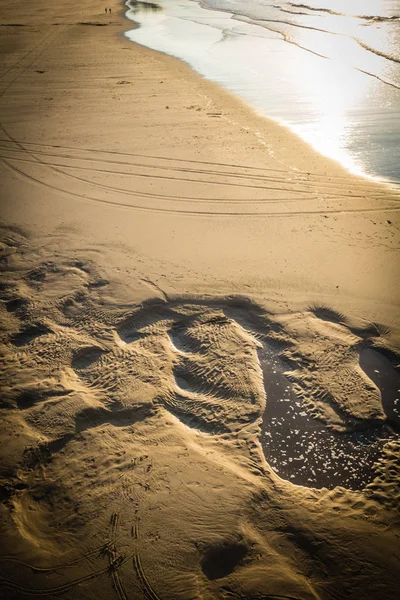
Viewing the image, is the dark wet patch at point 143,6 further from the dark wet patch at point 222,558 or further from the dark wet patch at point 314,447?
the dark wet patch at point 222,558

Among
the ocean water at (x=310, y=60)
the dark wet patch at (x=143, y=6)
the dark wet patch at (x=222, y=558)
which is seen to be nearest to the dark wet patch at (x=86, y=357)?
the dark wet patch at (x=222, y=558)

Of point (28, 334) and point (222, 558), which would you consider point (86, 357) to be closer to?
point (28, 334)

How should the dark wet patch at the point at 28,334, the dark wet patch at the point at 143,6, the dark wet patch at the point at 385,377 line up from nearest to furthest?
the dark wet patch at the point at 385,377, the dark wet patch at the point at 28,334, the dark wet patch at the point at 143,6

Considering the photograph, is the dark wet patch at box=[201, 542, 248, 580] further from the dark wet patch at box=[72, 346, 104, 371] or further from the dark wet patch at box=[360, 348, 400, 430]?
the dark wet patch at box=[72, 346, 104, 371]

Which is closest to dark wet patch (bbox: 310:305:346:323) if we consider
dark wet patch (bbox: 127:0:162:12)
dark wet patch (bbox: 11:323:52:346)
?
dark wet patch (bbox: 11:323:52:346)

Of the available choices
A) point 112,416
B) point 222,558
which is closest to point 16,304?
point 112,416

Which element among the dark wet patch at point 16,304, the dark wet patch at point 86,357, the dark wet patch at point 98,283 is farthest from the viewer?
the dark wet patch at point 98,283
